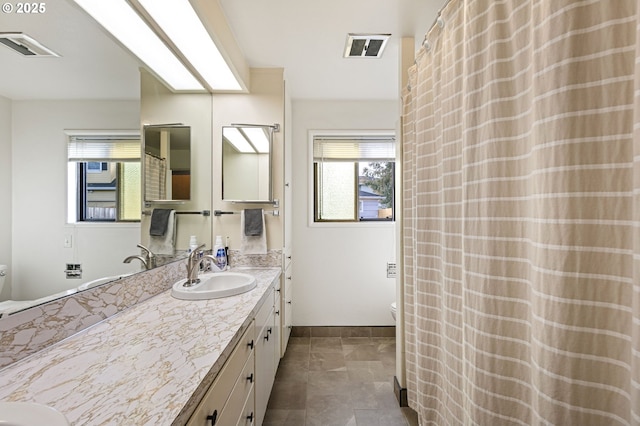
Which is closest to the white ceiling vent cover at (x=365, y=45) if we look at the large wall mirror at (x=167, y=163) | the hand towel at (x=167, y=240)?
the large wall mirror at (x=167, y=163)

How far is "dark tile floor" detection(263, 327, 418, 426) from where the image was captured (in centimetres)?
170

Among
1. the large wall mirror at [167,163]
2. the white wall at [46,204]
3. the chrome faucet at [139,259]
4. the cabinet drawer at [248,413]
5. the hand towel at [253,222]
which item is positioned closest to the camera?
the white wall at [46,204]

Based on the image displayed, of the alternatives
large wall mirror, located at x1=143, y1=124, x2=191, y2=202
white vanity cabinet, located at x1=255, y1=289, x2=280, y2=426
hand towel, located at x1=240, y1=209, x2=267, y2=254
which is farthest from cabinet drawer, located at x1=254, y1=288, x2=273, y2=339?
large wall mirror, located at x1=143, y1=124, x2=191, y2=202

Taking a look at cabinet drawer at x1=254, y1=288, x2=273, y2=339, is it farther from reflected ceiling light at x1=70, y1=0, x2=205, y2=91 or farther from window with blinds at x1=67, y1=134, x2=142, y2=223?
reflected ceiling light at x1=70, y1=0, x2=205, y2=91

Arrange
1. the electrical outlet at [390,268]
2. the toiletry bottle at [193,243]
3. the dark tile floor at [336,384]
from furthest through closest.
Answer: the electrical outlet at [390,268] < the toiletry bottle at [193,243] < the dark tile floor at [336,384]

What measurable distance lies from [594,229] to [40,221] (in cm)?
155

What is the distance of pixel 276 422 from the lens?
65.2 inches

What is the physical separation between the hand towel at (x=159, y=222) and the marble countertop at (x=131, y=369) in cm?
52

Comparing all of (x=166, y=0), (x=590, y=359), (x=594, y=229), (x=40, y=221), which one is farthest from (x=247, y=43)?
(x=590, y=359)

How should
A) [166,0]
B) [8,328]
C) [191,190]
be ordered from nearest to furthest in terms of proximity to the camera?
[8,328]
[166,0]
[191,190]

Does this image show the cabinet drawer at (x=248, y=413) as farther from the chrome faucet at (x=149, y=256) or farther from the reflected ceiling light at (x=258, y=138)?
the reflected ceiling light at (x=258, y=138)

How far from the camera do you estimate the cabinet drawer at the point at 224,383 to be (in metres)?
0.70

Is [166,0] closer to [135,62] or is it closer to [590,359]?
[135,62]

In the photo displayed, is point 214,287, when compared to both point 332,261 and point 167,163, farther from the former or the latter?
point 332,261
